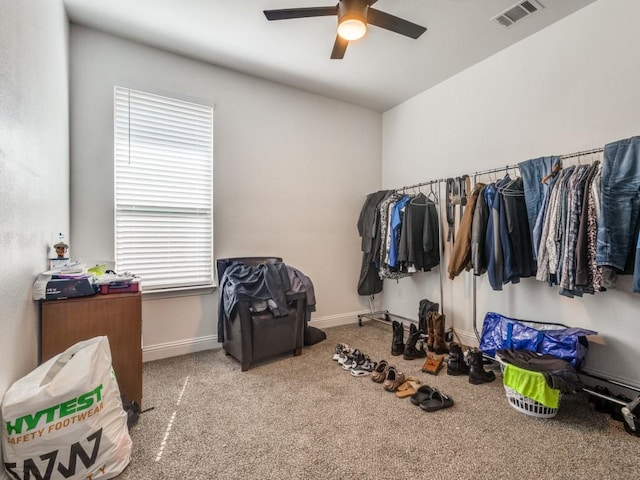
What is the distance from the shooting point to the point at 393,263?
3221 millimetres

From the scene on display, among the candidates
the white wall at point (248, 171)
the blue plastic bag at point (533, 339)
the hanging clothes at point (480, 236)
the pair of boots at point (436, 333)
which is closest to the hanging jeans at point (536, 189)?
the hanging clothes at point (480, 236)

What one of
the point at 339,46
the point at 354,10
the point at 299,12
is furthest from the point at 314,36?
the point at 354,10

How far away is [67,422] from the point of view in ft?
4.15

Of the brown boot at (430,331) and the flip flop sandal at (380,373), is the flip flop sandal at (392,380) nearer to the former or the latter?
the flip flop sandal at (380,373)

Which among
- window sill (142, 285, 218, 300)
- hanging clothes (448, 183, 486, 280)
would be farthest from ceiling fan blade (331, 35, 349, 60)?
window sill (142, 285, 218, 300)

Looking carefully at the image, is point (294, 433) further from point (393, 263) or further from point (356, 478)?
point (393, 263)

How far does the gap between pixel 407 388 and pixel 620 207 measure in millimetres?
1716

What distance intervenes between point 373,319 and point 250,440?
8.16ft

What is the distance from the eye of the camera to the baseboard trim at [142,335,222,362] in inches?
108

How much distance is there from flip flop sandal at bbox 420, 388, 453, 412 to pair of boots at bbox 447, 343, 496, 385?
39 centimetres

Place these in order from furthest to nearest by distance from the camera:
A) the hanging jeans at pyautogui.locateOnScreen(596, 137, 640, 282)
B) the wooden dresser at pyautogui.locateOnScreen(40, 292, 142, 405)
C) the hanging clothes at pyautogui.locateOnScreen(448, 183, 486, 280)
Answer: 1. the hanging clothes at pyautogui.locateOnScreen(448, 183, 486, 280)
2. the hanging jeans at pyautogui.locateOnScreen(596, 137, 640, 282)
3. the wooden dresser at pyautogui.locateOnScreen(40, 292, 142, 405)

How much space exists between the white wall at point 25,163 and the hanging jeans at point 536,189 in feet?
9.68

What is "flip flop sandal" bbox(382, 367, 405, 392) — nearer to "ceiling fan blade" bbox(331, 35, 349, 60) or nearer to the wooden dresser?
the wooden dresser

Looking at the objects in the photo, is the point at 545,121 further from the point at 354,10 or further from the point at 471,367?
the point at 471,367
